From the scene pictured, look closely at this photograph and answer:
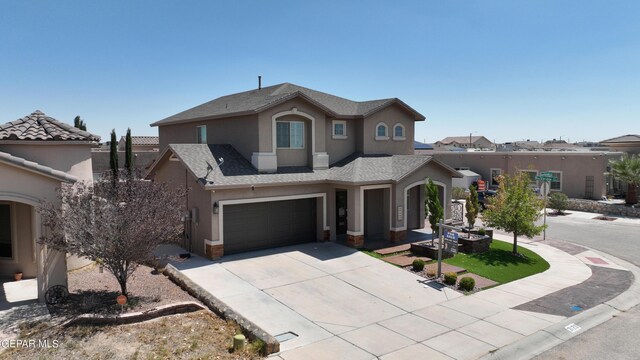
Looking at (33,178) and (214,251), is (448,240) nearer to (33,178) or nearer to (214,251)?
(214,251)

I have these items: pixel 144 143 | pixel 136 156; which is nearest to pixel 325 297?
pixel 136 156

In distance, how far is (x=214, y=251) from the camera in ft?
54.4

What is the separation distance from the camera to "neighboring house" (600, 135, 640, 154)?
121 ft

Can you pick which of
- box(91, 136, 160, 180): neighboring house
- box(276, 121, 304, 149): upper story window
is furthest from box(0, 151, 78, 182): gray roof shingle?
box(91, 136, 160, 180): neighboring house

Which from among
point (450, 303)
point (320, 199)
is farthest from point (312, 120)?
point (450, 303)

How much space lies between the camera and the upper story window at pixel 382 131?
2319 centimetres

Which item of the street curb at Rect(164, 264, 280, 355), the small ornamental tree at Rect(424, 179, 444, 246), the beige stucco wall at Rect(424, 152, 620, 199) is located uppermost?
the beige stucco wall at Rect(424, 152, 620, 199)

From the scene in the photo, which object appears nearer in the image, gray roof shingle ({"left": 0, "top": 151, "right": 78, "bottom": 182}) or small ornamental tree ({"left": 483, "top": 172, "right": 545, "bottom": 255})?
gray roof shingle ({"left": 0, "top": 151, "right": 78, "bottom": 182})

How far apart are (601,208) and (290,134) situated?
23.6 meters

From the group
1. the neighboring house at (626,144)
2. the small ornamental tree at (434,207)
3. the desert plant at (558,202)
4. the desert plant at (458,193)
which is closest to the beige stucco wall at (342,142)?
the small ornamental tree at (434,207)

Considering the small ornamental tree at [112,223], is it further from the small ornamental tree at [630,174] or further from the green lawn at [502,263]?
the small ornamental tree at [630,174]

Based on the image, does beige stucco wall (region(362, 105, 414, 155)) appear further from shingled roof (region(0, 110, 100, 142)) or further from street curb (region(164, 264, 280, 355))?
shingled roof (region(0, 110, 100, 142))

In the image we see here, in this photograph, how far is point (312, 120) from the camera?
2017 centimetres

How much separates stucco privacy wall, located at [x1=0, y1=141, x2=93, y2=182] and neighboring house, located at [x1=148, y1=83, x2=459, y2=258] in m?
3.57
